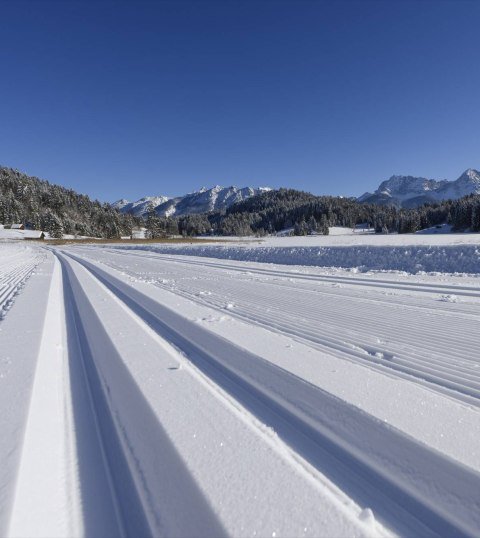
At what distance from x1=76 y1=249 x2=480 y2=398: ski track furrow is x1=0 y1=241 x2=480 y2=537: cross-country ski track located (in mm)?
28

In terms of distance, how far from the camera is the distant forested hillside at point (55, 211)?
11044cm

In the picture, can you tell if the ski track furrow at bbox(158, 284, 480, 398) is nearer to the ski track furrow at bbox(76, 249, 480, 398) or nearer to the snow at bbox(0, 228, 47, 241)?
the ski track furrow at bbox(76, 249, 480, 398)

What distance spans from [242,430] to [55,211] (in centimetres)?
14004

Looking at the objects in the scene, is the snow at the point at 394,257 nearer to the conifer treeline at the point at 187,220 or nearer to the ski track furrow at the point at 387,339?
the ski track furrow at the point at 387,339

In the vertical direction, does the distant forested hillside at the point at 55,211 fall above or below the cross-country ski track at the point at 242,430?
above

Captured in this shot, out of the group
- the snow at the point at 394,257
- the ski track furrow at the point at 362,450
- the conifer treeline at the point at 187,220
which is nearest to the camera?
the ski track furrow at the point at 362,450

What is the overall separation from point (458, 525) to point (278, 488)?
2.64 feet

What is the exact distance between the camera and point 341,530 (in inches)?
55.3

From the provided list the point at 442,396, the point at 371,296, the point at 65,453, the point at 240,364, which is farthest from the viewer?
the point at 371,296

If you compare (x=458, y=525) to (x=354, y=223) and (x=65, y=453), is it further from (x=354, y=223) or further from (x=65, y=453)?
(x=354, y=223)

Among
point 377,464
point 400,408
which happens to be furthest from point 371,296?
point 377,464

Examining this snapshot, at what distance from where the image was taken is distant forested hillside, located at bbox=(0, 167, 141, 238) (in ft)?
362

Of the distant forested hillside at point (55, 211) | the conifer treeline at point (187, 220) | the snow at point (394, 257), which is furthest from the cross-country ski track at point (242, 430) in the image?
the distant forested hillside at point (55, 211)

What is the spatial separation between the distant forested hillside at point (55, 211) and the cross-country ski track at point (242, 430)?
105 meters
